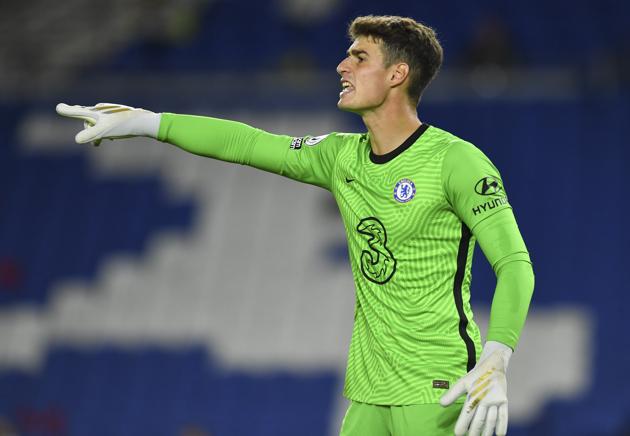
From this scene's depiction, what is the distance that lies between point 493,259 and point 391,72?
82 cm

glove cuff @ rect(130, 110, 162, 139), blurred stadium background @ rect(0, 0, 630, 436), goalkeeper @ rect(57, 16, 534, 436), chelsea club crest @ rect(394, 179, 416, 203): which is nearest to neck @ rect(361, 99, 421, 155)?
goalkeeper @ rect(57, 16, 534, 436)

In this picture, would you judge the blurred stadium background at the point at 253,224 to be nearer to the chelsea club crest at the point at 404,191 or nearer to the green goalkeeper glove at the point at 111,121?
the green goalkeeper glove at the point at 111,121

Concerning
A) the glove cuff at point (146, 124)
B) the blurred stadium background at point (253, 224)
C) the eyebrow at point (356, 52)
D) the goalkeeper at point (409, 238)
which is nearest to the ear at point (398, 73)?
the goalkeeper at point (409, 238)

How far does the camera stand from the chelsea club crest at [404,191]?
351 centimetres

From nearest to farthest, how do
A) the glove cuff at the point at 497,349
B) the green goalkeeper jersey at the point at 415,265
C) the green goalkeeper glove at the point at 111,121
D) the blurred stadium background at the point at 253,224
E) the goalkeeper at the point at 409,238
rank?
1. the glove cuff at the point at 497,349
2. the goalkeeper at the point at 409,238
3. the green goalkeeper jersey at the point at 415,265
4. the green goalkeeper glove at the point at 111,121
5. the blurred stadium background at the point at 253,224

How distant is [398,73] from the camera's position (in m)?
3.72

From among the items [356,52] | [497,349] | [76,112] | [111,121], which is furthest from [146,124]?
[497,349]

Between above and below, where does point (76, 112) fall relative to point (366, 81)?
below

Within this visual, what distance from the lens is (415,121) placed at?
12.2 ft

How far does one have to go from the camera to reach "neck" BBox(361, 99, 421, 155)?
370cm

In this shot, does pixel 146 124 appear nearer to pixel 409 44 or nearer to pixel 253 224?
A: pixel 409 44

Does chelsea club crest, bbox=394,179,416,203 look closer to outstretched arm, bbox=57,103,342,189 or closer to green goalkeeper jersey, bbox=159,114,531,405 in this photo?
green goalkeeper jersey, bbox=159,114,531,405

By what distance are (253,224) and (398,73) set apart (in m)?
8.54

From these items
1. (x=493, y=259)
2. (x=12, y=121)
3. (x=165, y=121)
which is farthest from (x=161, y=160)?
(x=493, y=259)
